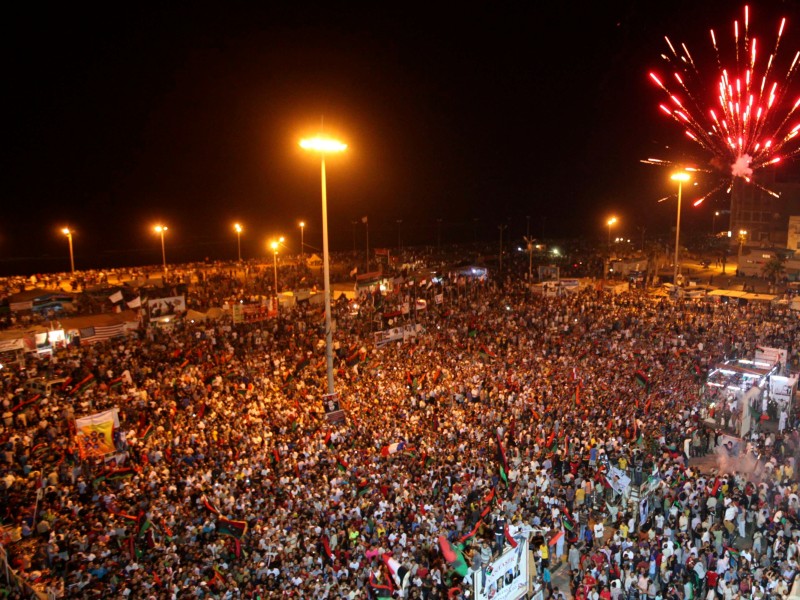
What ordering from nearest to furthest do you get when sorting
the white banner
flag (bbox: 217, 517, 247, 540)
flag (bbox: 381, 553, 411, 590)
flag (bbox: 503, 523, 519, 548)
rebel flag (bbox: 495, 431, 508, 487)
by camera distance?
the white banner, flag (bbox: 503, 523, 519, 548), flag (bbox: 381, 553, 411, 590), flag (bbox: 217, 517, 247, 540), rebel flag (bbox: 495, 431, 508, 487)

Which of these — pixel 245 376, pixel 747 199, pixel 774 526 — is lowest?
pixel 774 526

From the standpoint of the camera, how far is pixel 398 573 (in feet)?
36.5

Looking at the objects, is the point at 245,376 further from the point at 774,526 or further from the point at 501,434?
the point at 774,526

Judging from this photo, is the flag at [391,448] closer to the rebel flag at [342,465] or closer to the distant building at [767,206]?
the rebel flag at [342,465]

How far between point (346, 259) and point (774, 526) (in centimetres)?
5287

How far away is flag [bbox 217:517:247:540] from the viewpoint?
1208cm

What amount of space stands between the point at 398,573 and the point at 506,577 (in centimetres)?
197

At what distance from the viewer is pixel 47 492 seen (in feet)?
42.4

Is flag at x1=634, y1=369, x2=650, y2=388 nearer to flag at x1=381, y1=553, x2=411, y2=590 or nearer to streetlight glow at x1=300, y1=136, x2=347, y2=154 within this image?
flag at x1=381, y1=553, x2=411, y2=590

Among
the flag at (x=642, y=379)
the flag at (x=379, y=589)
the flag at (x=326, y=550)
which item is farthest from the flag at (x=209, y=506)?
the flag at (x=642, y=379)

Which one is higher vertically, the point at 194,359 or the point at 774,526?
the point at 194,359

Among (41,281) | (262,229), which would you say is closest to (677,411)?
(41,281)

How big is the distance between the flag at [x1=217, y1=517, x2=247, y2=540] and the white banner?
4672 mm

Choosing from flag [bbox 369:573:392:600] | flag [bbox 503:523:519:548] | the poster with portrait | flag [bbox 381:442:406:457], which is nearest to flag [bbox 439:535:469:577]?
flag [bbox 503:523:519:548]
